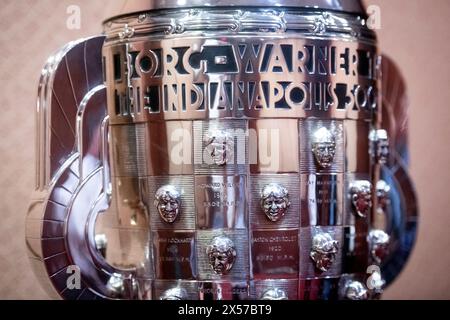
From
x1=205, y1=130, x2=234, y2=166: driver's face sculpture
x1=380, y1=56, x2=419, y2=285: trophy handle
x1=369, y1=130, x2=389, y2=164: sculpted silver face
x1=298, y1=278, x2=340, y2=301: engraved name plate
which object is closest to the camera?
x1=205, y1=130, x2=234, y2=166: driver's face sculpture

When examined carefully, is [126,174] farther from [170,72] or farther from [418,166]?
[418,166]

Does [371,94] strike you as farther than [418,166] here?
No

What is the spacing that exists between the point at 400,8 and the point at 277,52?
633 mm

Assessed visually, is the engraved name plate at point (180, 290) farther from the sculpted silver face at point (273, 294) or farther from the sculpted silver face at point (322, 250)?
the sculpted silver face at point (322, 250)

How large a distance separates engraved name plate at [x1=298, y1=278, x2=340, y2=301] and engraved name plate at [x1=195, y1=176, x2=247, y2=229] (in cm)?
27

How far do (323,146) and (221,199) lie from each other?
0.31 meters

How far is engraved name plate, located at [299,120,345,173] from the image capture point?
7.93ft

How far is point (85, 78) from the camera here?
2.51 meters

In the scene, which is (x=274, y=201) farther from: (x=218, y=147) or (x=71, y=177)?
(x=71, y=177)

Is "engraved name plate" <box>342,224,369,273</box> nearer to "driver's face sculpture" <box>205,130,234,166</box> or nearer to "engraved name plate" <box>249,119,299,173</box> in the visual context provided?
"engraved name plate" <box>249,119,299,173</box>

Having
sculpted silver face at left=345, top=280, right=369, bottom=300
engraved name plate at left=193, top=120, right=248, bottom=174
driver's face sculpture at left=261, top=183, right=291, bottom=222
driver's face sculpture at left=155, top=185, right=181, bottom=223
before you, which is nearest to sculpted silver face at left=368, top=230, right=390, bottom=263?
sculpted silver face at left=345, top=280, right=369, bottom=300

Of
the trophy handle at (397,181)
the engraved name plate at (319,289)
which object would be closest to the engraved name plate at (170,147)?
the engraved name plate at (319,289)

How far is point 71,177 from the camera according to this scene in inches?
98.2

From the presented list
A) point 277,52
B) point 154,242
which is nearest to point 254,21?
point 277,52
